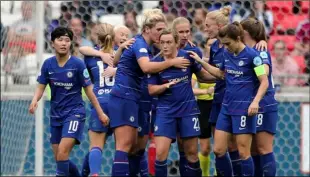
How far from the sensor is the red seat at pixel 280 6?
15.6 meters

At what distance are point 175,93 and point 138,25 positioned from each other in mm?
3154

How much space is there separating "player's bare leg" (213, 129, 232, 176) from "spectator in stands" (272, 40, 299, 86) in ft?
7.84

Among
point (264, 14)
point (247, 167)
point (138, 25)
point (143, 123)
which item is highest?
point (264, 14)

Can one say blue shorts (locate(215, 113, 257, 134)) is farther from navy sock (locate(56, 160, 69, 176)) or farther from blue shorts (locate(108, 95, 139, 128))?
navy sock (locate(56, 160, 69, 176))

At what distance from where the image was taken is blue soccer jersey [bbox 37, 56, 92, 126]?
12.5m

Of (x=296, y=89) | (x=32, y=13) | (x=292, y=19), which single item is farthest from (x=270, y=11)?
(x=32, y=13)

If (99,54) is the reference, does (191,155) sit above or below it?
below

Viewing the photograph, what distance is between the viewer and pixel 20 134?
604 inches

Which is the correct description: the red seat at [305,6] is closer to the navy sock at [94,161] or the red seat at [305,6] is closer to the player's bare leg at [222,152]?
the player's bare leg at [222,152]

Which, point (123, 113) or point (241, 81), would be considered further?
point (123, 113)

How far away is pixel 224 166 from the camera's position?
12695 millimetres

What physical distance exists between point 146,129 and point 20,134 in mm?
3179

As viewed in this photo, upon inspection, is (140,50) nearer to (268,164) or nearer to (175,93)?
(175,93)

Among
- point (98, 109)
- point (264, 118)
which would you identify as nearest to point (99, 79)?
point (98, 109)
